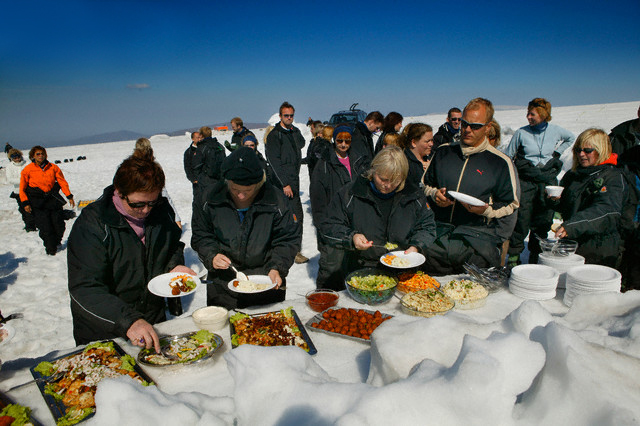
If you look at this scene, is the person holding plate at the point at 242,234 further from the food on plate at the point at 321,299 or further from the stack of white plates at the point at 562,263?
the stack of white plates at the point at 562,263

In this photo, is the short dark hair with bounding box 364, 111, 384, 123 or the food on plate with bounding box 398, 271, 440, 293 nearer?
the food on plate with bounding box 398, 271, 440, 293

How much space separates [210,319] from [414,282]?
1664mm

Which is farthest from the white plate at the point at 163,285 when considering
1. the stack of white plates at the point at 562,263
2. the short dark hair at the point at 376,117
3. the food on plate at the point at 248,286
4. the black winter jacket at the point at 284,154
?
the short dark hair at the point at 376,117

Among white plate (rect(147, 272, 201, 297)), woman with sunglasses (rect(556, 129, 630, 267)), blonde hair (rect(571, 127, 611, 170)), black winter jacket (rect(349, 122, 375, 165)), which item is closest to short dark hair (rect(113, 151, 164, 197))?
white plate (rect(147, 272, 201, 297))

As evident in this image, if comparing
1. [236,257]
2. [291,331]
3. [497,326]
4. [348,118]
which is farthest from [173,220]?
[348,118]

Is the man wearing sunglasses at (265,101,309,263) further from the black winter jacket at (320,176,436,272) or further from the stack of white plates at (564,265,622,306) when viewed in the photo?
the stack of white plates at (564,265,622,306)

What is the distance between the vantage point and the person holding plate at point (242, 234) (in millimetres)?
3277

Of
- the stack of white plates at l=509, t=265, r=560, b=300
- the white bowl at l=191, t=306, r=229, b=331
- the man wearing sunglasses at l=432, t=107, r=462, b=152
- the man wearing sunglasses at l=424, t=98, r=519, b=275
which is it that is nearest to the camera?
the white bowl at l=191, t=306, r=229, b=331

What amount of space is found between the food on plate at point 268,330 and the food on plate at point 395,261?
105 cm

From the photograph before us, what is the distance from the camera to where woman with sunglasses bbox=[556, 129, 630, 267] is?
3.73m

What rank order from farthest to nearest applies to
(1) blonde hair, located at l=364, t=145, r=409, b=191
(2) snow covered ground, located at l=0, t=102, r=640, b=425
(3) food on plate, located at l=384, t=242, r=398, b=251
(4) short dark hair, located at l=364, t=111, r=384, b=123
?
(4) short dark hair, located at l=364, t=111, r=384, b=123, (3) food on plate, located at l=384, t=242, r=398, b=251, (1) blonde hair, located at l=364, t=145, r=409, b=191, (2) snow covered ground, located at l=0, t=102, r=640, b=425

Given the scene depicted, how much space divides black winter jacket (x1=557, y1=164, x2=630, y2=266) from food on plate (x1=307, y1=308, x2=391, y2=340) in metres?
2.48

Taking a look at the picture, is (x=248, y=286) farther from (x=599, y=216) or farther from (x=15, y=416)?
(x=599, y=216)

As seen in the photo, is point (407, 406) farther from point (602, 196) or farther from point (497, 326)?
point (602, 196)
